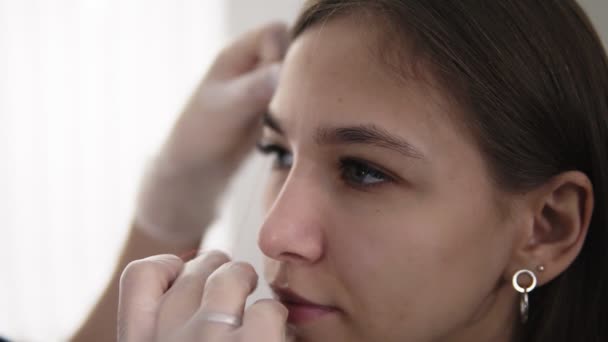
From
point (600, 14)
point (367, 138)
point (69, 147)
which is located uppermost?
point (600, 14)

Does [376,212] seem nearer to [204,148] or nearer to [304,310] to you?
[304,310]

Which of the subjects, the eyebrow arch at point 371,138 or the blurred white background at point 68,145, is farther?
the blurred white background at point 68,145

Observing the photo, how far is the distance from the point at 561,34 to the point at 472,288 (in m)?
0.38

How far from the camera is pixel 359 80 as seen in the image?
2.75 ft

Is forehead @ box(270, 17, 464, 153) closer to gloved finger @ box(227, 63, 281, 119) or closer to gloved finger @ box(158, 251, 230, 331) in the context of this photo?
gloved finger @ box(158, 251, 230, 331)

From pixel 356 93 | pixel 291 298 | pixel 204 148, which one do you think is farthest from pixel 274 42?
pixel 291 298

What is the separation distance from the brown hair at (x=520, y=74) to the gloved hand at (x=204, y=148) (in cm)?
42

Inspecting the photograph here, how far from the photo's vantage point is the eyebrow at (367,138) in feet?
2.67

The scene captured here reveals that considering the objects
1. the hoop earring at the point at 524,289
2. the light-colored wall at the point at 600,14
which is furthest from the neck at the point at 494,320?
the light-colored wall at the point at 600,14

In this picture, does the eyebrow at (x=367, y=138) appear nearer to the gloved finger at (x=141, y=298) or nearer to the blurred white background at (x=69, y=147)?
the gloved finger at (x=141, y=298)

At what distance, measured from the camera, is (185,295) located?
78 cm

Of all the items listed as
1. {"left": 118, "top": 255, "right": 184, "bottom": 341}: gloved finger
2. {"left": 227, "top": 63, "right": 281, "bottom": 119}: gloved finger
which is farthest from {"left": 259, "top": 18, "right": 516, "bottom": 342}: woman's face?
{"left": 227, "top": 63, "right": 281, "bottom": 119}: gloved finger

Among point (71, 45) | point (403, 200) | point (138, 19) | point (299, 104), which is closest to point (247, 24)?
point (138, 19)

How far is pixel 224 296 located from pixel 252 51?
28.6 inches
